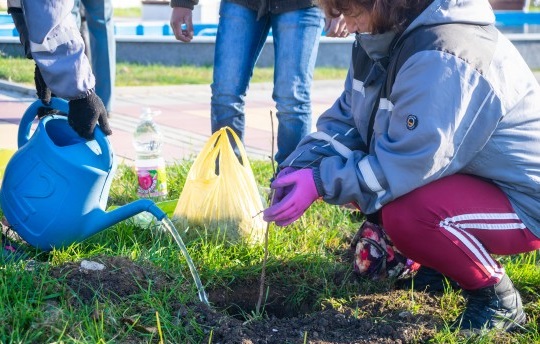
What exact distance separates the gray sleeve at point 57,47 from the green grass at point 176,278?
0.57m

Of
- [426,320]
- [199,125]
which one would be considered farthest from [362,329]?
[199,125]

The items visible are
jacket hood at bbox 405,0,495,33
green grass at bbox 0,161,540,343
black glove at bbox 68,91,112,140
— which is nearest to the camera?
green grass at bbox 0,161,540,343

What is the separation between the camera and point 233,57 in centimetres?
356

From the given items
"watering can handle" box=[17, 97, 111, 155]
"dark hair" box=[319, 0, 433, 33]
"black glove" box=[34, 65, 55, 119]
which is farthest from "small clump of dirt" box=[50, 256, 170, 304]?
"dark hair" box=[319, 0, 433, 33]

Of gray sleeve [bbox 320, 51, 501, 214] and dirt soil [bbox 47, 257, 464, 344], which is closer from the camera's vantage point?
gray sleeve [bbox 320, 51, 501, 214]

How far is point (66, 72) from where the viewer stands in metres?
2.57

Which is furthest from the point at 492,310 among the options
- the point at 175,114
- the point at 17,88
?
the point at 17,88

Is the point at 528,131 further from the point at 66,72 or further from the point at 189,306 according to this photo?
the point at 66,72

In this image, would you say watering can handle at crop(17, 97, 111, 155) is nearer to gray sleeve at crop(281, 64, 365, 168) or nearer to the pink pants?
gray sleeve at crop(281, 64, 365, 168)

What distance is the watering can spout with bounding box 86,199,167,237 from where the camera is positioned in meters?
2.54

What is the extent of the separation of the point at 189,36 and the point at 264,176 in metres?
0.83

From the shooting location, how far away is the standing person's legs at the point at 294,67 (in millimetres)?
3496

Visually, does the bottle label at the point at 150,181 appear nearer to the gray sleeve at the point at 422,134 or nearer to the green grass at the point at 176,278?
the green grass at the point at 176,278

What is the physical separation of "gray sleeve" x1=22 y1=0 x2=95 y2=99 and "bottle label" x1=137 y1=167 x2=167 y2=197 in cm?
108
